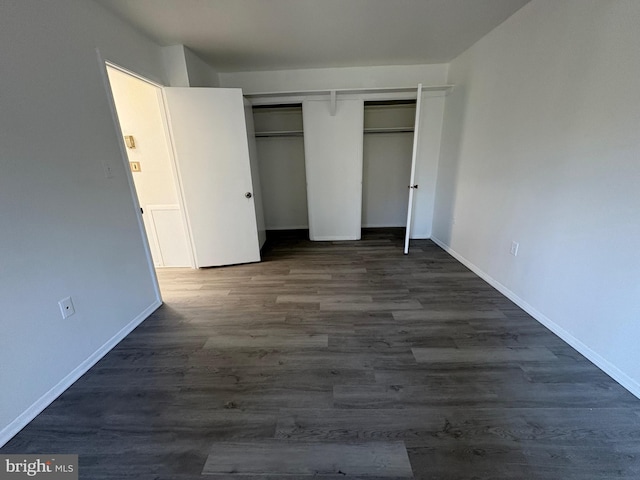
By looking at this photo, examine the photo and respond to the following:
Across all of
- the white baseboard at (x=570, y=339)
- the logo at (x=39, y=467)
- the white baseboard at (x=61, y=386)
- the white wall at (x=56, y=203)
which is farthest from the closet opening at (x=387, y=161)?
the logo at (x=39, y=467)

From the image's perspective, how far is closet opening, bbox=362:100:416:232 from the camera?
14.2 ft

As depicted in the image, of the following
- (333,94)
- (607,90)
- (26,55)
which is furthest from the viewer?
(333,94)

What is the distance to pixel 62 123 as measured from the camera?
163cm

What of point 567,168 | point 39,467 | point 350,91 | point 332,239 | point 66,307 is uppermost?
point 350,91

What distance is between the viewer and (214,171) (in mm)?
3062

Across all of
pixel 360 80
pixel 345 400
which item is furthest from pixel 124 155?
pixel 360 80

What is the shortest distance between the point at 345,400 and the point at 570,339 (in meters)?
1.74

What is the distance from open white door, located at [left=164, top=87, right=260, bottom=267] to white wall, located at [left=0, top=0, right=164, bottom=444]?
737 millimetres

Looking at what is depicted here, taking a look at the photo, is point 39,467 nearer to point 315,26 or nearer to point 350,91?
point 315,26

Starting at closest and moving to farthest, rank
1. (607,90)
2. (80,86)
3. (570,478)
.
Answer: (570,478)
(607,90)
(80,86)

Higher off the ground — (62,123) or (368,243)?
(62,123)

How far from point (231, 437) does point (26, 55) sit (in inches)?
94.1

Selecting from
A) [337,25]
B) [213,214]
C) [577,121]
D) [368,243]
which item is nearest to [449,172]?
[368,243]

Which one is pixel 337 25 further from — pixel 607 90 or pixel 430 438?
pixel 430 438
